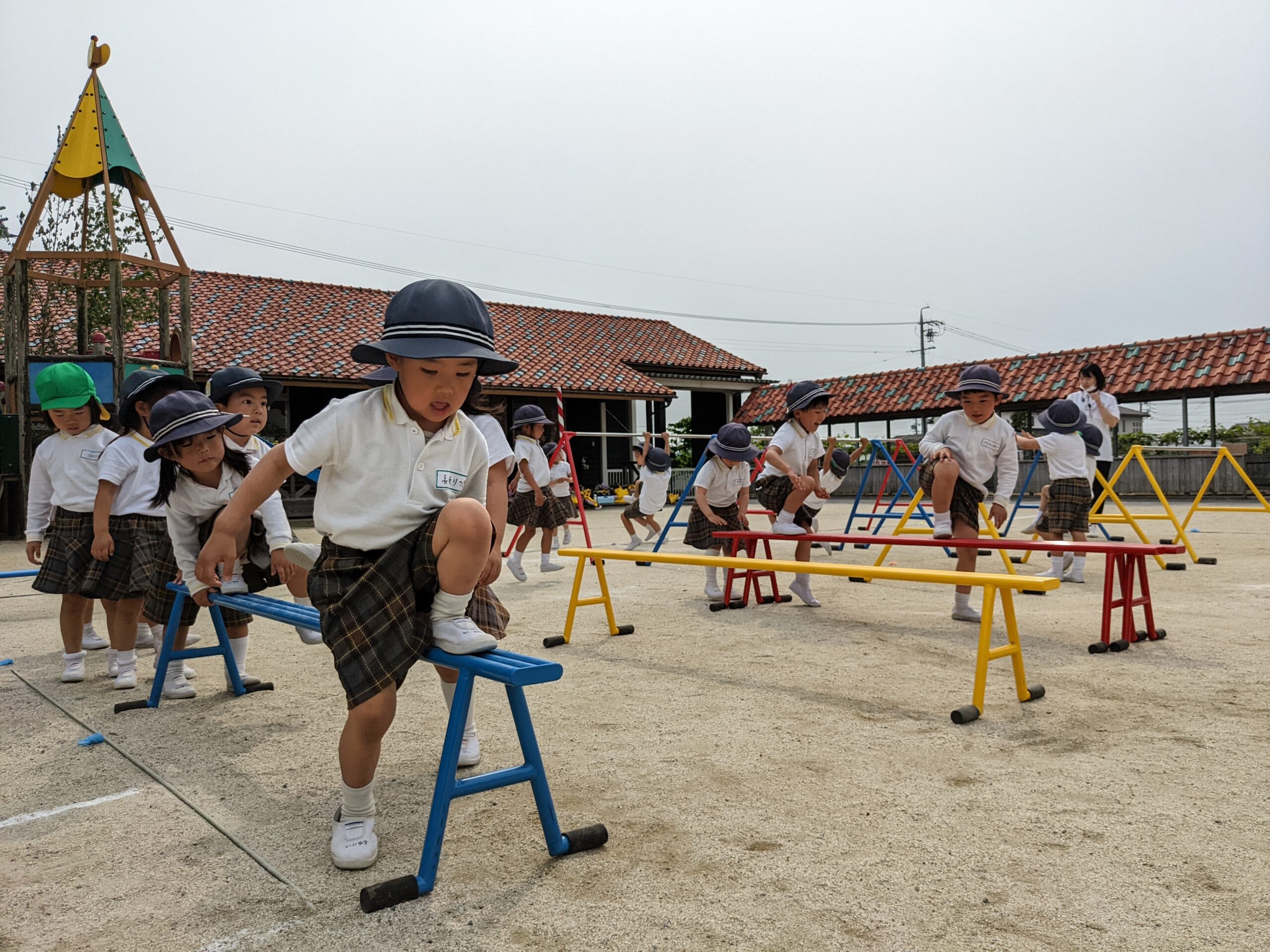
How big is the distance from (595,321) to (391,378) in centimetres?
2451

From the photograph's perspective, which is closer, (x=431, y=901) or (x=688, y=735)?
(x=431, y=901)

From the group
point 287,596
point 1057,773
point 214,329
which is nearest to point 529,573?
point 287,596

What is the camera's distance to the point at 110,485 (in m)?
4.05

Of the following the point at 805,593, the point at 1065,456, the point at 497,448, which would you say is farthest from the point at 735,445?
the point at 497,448

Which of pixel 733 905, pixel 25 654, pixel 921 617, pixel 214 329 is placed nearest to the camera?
pixel 733 905

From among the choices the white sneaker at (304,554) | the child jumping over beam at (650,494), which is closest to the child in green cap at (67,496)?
the white sneaker at (304,554)

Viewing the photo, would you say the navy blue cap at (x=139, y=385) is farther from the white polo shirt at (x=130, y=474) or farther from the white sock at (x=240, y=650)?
the white sock at (x=240, y=650)

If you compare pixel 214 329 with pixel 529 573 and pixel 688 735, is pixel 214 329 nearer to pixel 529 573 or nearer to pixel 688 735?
pixel 529 573

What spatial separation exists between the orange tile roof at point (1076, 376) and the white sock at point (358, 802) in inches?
680

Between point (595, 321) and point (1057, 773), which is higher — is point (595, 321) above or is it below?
above

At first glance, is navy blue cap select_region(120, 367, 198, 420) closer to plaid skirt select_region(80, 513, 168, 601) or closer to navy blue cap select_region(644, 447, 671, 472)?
plaid skirt select_region(80, 513, 168, 601)

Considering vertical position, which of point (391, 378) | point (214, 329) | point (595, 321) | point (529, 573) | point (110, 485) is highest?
point (595, 321)

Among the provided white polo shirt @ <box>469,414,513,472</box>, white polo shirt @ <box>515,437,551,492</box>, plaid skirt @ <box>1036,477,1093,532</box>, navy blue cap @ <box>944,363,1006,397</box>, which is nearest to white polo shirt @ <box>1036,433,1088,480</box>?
plaid skirt @ <box>1036,477,1093,532</box>

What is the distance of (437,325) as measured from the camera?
2.16 metres
